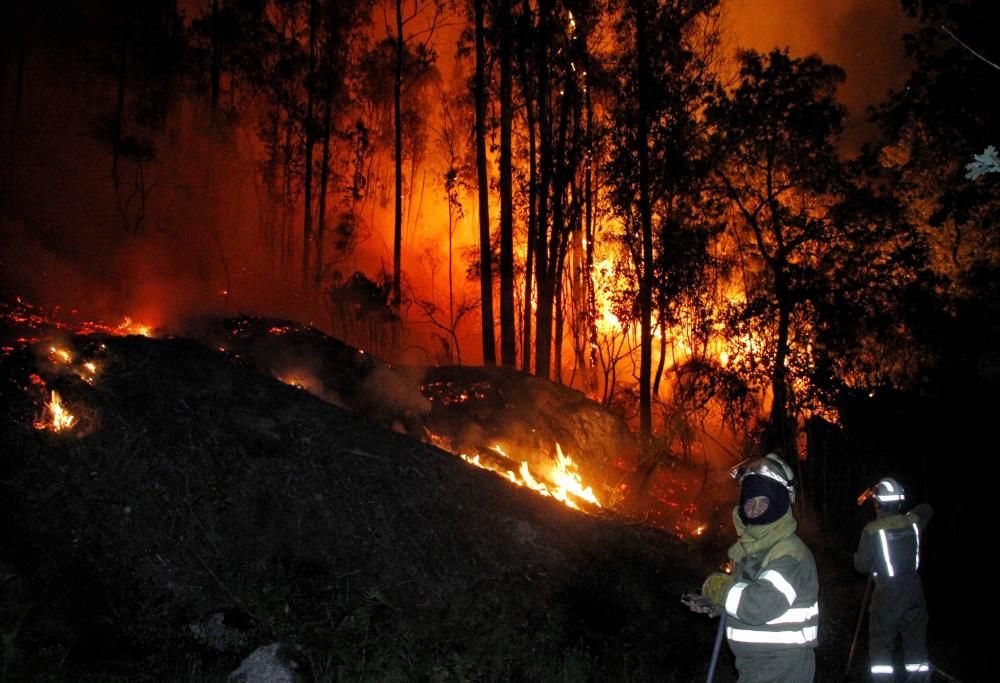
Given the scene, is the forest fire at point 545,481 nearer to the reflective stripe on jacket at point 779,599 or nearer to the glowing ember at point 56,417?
the glowing ember at point 56,417

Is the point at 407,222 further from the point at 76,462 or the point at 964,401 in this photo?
the point at 76,462

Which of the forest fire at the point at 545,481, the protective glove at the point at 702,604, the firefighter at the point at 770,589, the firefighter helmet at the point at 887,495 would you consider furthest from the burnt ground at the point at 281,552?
the firefighter at the point at 770,589

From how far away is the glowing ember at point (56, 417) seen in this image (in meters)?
7.75

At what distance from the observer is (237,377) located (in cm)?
944

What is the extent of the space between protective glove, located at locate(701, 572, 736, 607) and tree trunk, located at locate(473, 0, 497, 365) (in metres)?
15.1

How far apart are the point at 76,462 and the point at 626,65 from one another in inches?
694

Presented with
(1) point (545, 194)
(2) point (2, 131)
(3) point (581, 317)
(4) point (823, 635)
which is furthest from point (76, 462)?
(2) point (2, 131)

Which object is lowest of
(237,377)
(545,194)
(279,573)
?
(279,573)

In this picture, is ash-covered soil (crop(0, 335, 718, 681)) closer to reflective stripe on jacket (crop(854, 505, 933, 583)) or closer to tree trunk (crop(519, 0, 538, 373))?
reflective stripe on jacket (crop(854, 505, 933, 583))

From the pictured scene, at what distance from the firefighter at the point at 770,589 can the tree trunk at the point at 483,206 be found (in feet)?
50.2

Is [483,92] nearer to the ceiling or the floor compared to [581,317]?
nearer to the ceiling

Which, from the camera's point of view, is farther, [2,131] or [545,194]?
[2,131]

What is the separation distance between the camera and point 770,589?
3764mm

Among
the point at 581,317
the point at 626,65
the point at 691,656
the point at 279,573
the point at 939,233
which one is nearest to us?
the point at 279,573
